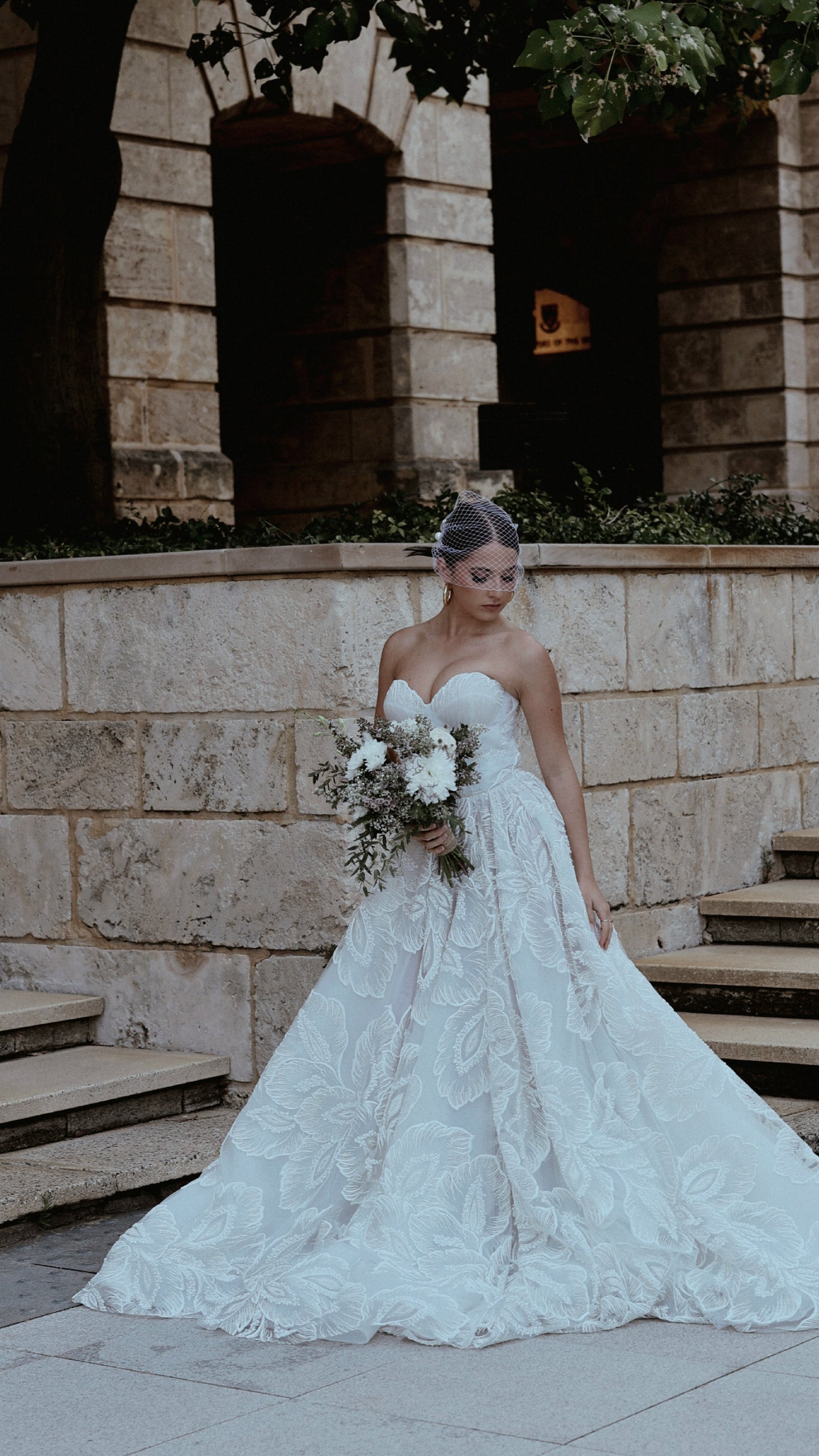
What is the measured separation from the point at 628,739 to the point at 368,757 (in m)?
3.09

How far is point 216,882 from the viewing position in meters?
7.61

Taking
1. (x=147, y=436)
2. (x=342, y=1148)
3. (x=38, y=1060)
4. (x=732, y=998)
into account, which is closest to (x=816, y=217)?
(x=147, y=436)

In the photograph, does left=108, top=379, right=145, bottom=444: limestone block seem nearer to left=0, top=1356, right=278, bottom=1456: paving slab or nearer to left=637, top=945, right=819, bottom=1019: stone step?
left=637, top=945, right=819, bottom=1019: stone step

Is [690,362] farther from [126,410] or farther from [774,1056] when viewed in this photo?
[774,1056]

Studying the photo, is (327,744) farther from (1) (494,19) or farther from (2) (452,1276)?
(1) (494,19)

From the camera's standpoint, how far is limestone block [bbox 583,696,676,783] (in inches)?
328

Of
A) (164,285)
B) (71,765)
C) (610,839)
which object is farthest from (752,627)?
(164,285)

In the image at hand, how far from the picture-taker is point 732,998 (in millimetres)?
8227

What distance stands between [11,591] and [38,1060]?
6.40 ft

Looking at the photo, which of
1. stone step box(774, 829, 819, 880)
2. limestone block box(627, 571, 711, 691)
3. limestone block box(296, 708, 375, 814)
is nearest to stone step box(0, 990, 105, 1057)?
limestone block box(296, 708, 375, 814)

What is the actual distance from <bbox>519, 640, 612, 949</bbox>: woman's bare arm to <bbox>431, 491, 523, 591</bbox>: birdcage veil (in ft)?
0.77

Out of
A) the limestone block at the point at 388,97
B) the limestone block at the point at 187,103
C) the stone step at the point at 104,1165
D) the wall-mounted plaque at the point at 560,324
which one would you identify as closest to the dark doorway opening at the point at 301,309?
the limestone block at the point at 388,97

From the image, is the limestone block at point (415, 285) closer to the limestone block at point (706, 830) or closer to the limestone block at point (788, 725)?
the limestone block at point (788, 725)

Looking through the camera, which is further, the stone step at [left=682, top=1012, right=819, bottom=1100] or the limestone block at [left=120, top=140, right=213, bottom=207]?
the limestone block at [left=120, top=140, right=213, bottom=207]
